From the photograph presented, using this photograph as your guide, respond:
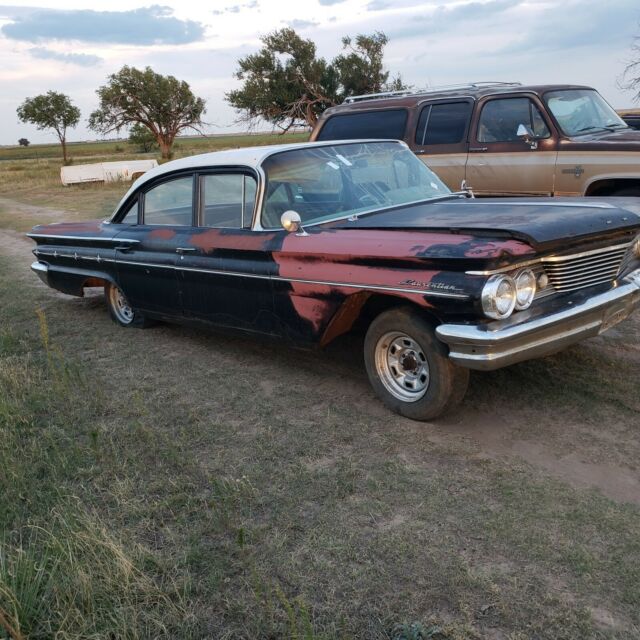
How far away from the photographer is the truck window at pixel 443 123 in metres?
8.51

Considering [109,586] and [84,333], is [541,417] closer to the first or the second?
[109,586]

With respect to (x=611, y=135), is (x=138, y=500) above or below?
below

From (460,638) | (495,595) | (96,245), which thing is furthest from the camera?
(96,245)

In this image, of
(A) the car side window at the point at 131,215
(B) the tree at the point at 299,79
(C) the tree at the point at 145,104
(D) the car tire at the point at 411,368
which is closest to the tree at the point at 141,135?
(C) the tree at the point at 145,104

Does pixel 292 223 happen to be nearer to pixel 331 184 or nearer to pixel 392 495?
pixel 331 184

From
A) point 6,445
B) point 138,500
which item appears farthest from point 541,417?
point 6,445

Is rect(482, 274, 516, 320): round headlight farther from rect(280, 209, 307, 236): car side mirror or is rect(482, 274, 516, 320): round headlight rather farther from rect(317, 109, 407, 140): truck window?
rect(317, 109, 407, 140): truck window

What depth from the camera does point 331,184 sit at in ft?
16.1

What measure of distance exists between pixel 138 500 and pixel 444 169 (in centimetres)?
641

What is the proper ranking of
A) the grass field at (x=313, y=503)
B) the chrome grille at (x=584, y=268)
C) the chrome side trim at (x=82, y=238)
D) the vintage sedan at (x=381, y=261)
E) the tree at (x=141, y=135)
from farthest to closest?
1. the tree at (x=141, y=135)
2. the chrome side trim at (x=82, y=238)
3. the chrome grille at (x=584, y=268)
4. the vintage sedan at (x=381, y=261)
5. the grass field at (x=313, y=503)

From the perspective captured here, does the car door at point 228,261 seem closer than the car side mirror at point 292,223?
No

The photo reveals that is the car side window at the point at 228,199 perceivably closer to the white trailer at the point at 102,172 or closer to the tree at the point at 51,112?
the white trailer at the point at 102,172

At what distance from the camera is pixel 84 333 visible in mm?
6547

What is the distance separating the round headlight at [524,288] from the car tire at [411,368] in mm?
478
